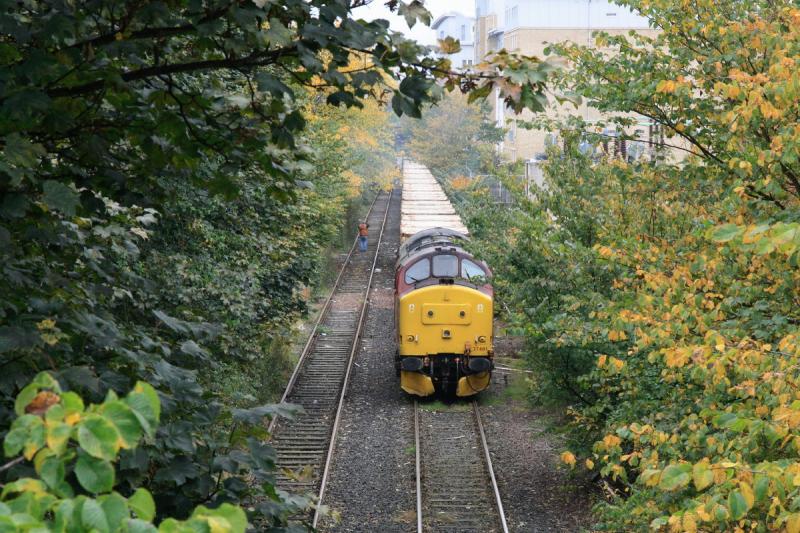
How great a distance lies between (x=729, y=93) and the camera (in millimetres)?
6984

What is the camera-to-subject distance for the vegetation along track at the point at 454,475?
12.6 metres

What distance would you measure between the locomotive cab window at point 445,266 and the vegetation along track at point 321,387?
10.8 ft

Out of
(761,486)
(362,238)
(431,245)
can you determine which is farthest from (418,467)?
(362,238)

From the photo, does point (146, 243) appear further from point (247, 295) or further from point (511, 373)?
point (511, 373)

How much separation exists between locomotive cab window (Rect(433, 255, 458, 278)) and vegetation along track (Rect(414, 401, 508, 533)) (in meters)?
2.80

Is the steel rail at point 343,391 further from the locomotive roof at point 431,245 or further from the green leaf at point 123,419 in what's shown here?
the locomotive roof at point 431,245

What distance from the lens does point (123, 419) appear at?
2391 mm

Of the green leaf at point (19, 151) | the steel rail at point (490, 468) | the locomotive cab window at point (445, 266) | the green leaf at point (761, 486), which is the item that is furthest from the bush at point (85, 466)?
the locomotive cab window at point (445, 266)

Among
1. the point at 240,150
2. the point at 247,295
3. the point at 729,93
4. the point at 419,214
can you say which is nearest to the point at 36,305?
the point at 240,150

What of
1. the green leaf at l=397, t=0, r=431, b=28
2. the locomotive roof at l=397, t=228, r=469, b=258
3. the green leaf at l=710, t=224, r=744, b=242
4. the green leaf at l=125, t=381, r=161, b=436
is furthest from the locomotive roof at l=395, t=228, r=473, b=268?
the green leaf at l=125, t=381, r=161, b=436

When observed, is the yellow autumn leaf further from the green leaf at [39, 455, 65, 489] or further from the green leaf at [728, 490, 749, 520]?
the green leaf at [39, 455, 65, 489]

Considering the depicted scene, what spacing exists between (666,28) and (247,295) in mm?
7751

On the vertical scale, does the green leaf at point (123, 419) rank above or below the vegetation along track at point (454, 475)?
above

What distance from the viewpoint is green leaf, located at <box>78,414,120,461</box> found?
7.57 feet
